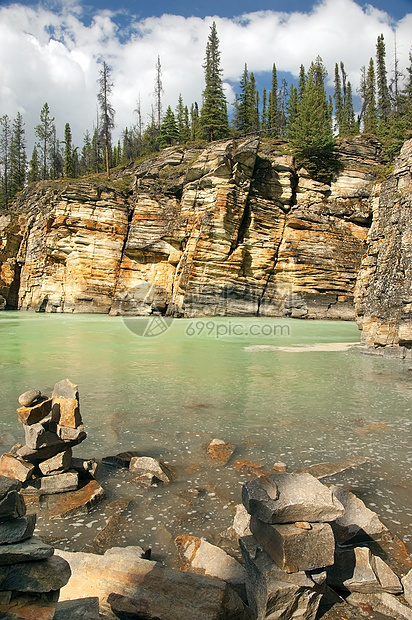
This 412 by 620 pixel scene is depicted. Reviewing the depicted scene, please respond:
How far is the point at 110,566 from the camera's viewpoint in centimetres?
270

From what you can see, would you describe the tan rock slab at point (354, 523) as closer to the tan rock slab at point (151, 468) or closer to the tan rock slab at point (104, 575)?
the tan rock slab at point (104, 575)

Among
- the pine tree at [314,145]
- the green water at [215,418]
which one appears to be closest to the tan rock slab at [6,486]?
the green water at [215,418]

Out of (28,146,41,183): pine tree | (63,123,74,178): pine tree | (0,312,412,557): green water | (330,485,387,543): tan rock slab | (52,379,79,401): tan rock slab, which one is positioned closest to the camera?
(330,485,387,543): tan rock slab

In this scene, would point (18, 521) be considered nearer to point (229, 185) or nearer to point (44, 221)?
point (229, 185)

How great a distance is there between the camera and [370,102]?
61.2m

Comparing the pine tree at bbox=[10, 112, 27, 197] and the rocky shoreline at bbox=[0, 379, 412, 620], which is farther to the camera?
the pine tree at bbox=[10, 112, 27, 197]

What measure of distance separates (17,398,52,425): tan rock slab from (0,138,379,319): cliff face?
30.6 meters

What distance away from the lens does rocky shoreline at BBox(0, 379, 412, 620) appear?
2277 millimetres

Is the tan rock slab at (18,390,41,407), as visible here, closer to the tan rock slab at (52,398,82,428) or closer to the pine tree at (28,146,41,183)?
the tan rock slab at (52,398,82,428)

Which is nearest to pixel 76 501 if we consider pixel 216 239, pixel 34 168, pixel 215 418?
pixel 215 418

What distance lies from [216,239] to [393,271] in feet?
68.3

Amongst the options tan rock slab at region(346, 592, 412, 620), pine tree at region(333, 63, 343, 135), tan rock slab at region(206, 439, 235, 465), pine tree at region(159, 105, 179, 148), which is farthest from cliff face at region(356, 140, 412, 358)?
pine tree at region(333, 63, 343, 135)

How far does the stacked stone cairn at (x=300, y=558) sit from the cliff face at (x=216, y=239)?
3253 cm

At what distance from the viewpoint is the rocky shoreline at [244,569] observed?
228 cm
